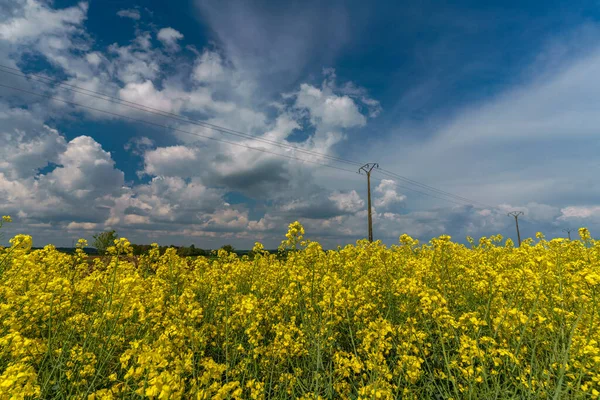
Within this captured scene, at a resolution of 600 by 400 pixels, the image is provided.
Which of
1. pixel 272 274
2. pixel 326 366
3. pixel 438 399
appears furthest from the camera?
pixel 272 274

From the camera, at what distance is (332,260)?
698 cm

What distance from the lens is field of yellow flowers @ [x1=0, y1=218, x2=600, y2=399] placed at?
335cm

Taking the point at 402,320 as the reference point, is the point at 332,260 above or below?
above

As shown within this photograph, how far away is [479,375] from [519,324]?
33.2 inches

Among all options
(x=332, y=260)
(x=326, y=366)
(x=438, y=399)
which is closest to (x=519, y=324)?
(x=438, y=399)

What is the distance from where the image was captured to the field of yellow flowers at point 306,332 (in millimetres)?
3348

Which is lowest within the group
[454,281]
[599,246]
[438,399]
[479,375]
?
[438,399]

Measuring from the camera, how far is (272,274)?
7.47 meters

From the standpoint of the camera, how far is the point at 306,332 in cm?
479

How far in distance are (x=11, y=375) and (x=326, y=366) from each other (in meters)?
3.40

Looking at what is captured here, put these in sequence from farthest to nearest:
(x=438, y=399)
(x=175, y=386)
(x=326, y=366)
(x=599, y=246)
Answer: (x=599, y=246) < (x=326, y=366) < (x=438, y=399) < (x=175, y=386)

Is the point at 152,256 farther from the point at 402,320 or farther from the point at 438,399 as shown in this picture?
the point at 438,399

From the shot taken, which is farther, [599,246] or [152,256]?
[599,246]

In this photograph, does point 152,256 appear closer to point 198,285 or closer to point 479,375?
point 198,285
